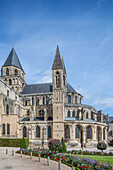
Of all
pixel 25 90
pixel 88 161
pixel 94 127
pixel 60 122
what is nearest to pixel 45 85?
pixel 25 90

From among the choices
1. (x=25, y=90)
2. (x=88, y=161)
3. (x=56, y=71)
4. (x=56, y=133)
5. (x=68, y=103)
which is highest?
(x=56, y=71)

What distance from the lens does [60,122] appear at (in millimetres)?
47469

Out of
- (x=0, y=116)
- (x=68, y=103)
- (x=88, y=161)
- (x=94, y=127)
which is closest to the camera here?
(x=88, y=161)

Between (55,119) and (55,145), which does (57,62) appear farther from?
(55,145)

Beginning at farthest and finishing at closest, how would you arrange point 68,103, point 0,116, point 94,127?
point 68,103
point 94,127
point 0,116

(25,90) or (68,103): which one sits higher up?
(25,90)

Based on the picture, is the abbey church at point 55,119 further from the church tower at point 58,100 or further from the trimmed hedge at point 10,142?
the trimmed hedge at point 10,142

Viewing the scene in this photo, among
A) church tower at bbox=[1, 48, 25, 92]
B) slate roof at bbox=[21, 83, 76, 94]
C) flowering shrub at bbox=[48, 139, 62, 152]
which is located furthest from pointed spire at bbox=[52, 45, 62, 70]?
flowering shrub at bbox=[48, 139, 62, 152]

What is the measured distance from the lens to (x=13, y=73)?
213 ft

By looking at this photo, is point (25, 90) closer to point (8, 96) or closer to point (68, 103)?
point (8, 96)

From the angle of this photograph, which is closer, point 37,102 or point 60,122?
point 60,122

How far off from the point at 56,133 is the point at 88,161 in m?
31.9

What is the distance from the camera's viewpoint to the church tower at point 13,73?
6375 cm

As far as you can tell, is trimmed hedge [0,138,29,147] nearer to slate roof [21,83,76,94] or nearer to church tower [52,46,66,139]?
church tower [52,46,66,139]
